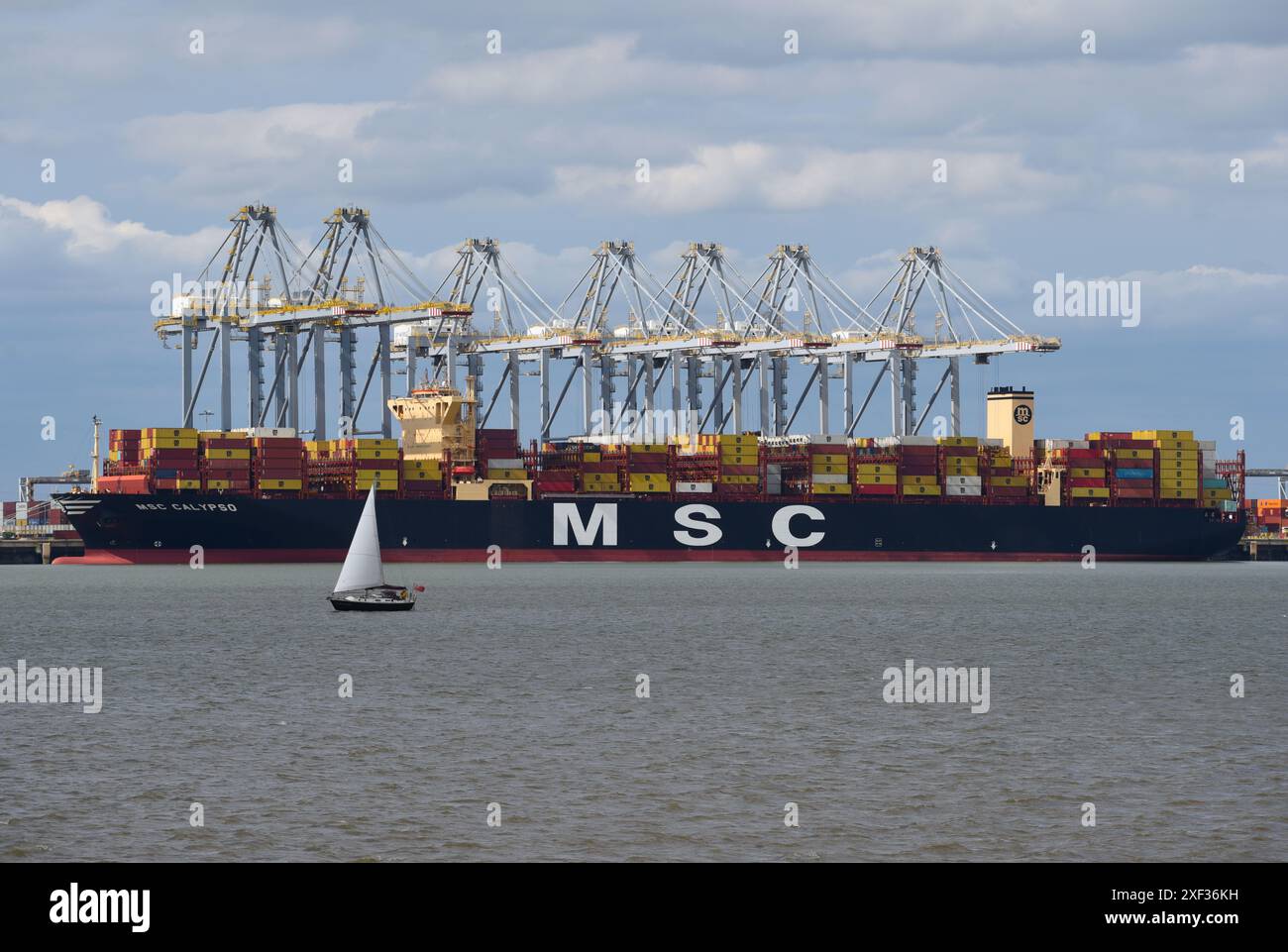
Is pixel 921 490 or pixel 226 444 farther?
pixel 921 490

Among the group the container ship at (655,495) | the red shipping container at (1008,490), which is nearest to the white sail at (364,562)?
the container ship at (655,495)

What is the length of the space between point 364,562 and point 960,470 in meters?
74.3

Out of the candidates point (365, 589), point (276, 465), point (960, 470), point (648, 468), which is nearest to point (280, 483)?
point (276, 465)

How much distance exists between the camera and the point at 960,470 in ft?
440

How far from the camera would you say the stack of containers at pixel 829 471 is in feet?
430

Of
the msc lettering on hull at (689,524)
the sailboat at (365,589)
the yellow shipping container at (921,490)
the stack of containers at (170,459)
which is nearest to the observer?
the sailboat at (365,589)

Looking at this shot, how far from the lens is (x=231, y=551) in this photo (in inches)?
4710

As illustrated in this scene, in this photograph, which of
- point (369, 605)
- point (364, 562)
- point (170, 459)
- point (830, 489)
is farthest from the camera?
point (830, 489)

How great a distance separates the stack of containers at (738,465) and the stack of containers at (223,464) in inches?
1392

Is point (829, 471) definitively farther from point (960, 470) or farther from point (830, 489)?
point (960, 470)

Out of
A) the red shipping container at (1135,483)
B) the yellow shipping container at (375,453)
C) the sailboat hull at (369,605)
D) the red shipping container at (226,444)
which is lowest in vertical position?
the sailboat hull at (369,605)

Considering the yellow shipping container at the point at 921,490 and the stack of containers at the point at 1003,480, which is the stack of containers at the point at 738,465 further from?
the stack of containers at the point at 1003,480

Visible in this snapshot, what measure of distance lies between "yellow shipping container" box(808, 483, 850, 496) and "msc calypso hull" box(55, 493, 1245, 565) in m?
0.84
